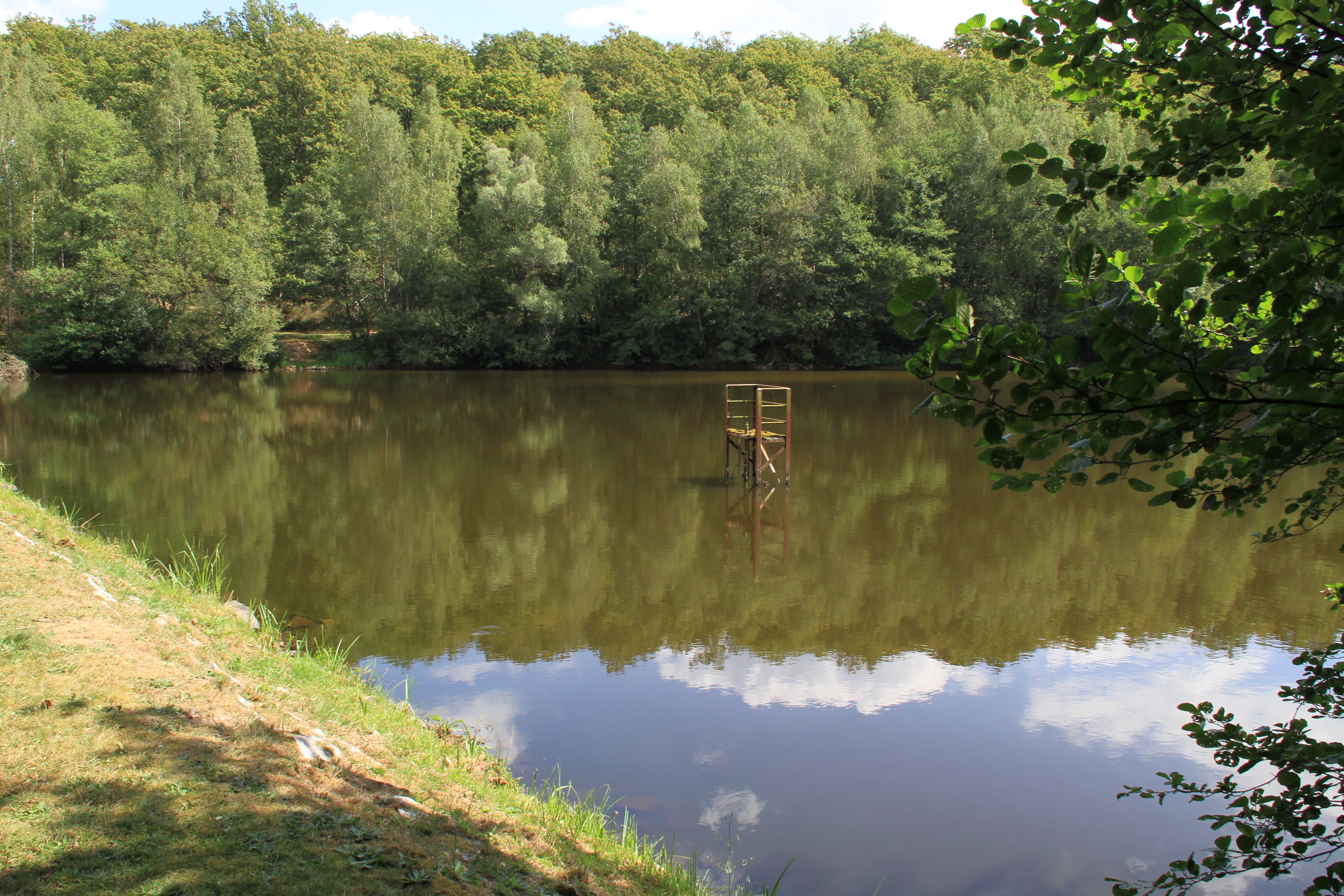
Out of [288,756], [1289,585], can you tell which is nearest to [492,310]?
[1289,585]

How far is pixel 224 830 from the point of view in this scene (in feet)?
10.8

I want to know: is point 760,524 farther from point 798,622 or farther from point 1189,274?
point 1189,274

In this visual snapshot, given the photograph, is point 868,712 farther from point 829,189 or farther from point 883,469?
point 829,189

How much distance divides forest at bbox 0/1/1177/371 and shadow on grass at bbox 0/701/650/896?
42.6 meters

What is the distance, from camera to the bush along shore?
10.1 feet

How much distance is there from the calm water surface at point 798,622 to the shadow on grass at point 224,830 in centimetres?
182

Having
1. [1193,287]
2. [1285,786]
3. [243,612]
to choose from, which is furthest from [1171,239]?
[243,612]

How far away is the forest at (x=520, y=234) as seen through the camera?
4150 cm

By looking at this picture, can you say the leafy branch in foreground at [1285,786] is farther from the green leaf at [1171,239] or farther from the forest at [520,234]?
the forest at [520,234]

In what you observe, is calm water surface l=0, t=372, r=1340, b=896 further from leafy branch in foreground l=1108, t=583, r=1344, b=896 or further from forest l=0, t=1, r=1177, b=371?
forest l=0, t=1, r=1177, b=371

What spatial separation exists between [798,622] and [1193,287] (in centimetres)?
739

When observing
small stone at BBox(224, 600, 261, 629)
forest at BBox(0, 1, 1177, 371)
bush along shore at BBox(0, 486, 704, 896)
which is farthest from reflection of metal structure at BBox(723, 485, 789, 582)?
forest at BBox(0, 1, 1177, 371)

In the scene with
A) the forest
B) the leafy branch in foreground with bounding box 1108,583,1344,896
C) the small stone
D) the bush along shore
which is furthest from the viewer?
the forest

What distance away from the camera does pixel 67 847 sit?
301cm
